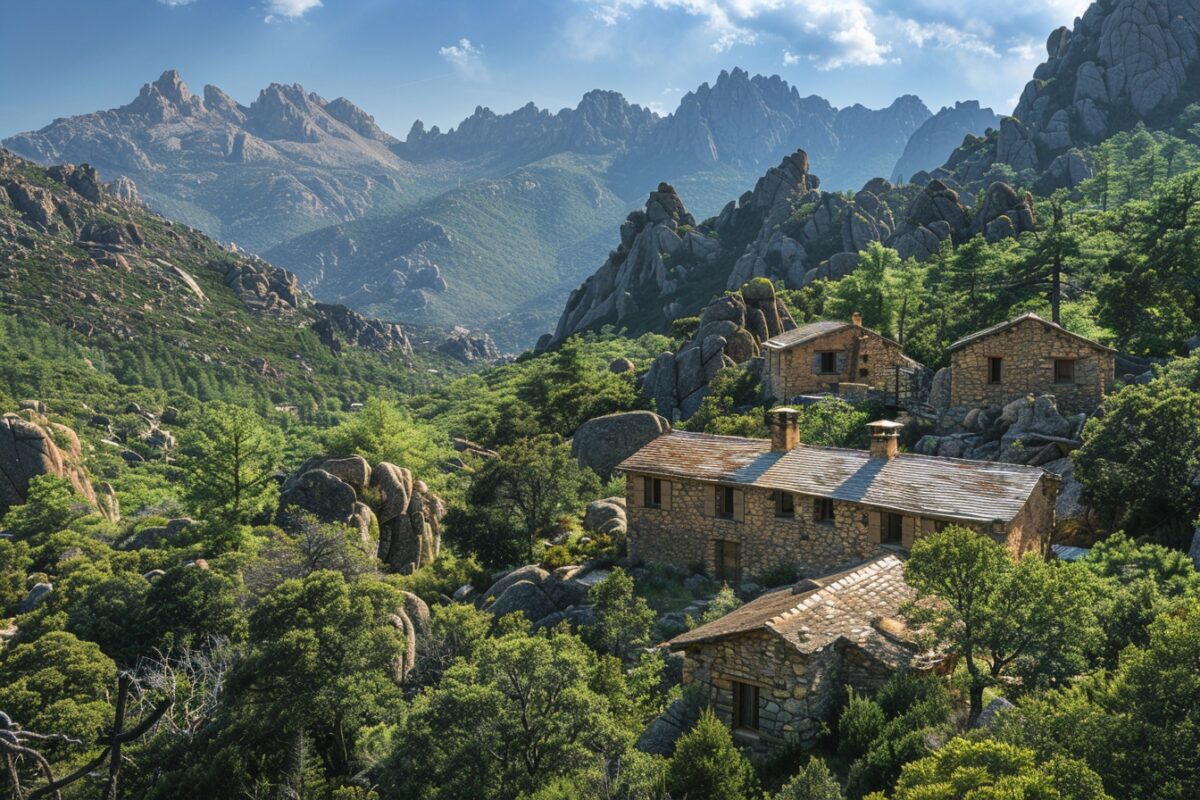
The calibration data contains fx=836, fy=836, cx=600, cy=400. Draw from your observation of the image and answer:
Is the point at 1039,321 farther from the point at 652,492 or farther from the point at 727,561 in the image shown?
the point at 652,492

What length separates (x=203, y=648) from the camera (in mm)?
26578

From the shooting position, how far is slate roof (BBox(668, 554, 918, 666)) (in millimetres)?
17859

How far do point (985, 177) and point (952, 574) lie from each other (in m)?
113

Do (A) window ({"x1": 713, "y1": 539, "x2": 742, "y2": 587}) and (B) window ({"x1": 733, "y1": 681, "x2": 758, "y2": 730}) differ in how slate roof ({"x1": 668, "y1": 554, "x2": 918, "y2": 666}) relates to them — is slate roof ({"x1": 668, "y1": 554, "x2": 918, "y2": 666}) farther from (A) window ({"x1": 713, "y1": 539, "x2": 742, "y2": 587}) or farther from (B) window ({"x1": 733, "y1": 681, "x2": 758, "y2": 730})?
(A) window ({"x1": 713, "y1": 539, "x2": 742, "y2": 587})

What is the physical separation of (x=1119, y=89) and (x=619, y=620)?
13022 cm

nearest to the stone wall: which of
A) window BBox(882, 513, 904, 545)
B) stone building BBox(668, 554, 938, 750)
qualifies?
window BBox(882, 513, 904, 545)

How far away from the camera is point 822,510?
27.3m

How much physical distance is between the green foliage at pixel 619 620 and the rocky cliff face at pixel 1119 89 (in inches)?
4283

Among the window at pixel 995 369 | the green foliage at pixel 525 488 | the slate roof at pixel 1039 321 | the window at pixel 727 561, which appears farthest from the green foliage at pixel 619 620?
the slate roof at pixel 1039 321

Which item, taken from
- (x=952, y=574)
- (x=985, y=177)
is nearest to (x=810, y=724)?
(x=952, y=574)

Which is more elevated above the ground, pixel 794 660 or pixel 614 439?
pixel 614 439

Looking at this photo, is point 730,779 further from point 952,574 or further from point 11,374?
point 11,374

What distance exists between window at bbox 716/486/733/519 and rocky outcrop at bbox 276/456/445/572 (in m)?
16.0

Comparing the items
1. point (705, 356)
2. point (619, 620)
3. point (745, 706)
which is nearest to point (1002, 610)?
point (745, 706)
